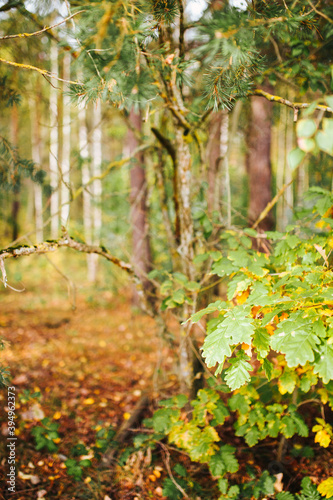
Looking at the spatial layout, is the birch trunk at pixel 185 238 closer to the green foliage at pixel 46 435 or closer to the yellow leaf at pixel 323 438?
the yellow leaf at pixel 323 438

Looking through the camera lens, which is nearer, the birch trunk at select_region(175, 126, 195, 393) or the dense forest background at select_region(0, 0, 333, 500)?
A: the dense forest background at select_region(0, 0, 333, 500)

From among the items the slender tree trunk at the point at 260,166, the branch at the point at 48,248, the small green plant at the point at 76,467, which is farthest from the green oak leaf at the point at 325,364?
the slender tree trunk at the point at 260,166

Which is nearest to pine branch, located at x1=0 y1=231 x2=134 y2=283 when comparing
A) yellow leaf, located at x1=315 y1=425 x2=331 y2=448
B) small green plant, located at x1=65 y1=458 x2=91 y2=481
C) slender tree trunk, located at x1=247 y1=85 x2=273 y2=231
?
small green plant, located at x1=65 y1=458 x2=91 y2=481

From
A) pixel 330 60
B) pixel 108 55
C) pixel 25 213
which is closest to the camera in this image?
pixel 108 55

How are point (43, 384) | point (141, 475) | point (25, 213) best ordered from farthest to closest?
point (25, 213) → point (43, 384) → point (141, 475)

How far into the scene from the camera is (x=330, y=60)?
263cm

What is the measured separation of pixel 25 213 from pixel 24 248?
65.8 feet

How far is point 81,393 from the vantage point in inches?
139

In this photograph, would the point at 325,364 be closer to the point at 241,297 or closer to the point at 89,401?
the point at 241,297

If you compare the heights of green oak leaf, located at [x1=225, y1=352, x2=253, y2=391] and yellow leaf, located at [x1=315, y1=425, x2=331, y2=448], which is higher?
green oak leaf, located at [x1=225, y1=352, x2=253, y2=391]

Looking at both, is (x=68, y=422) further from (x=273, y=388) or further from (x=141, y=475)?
(x=273, y=388)

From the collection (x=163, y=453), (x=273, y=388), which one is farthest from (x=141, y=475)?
(x=273, y=388)

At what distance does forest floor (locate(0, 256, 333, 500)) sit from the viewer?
2.27 m

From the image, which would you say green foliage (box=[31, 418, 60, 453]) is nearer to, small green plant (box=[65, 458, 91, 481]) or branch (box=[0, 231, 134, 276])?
small green plant (box=[65, 458, 91, 481])
